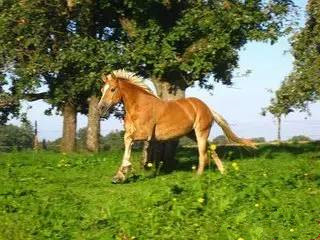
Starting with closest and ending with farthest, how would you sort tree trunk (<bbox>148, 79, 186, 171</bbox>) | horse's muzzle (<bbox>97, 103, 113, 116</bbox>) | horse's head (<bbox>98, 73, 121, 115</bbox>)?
horse's muzzle (<bbox>97, 103, 113, 116</bbox>), horse's head (<bbox>98, 73, 121, 115</bbox>), tree trunk (<bbox>148, 79, 186, 171</bbox>)

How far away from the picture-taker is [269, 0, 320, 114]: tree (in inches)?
904

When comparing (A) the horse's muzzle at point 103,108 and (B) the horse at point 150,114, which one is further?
(B) the horse at point 150,114

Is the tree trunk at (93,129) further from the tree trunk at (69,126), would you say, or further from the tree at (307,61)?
the tree at (307,61)

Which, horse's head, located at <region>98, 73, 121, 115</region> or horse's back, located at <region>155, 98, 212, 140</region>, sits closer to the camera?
horse's head, located at <region>98, 73, 121, 115</region>

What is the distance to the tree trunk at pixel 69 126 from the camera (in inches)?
1168

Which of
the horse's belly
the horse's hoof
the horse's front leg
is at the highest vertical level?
the horse's belly

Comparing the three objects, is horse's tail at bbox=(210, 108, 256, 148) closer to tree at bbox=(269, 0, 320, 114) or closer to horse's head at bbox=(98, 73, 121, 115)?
horse's head at bbox=(98, 73, 121, 115)

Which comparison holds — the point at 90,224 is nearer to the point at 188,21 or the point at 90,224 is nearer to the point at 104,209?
the point at 104,209

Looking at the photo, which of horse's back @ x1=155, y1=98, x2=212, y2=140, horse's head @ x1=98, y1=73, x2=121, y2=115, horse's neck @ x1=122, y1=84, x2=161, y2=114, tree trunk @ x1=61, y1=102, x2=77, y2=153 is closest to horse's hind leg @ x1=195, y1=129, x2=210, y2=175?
horse's back @ x1=155, y1=98, x2=212, y2=140

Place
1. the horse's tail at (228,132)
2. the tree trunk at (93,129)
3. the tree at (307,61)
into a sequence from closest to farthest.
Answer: the horse's tail at (228,132) → the tree at (307,61) → the tree trunk at (93,129)

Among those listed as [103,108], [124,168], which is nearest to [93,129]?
[103,108]

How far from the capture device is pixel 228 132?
55.5 feet

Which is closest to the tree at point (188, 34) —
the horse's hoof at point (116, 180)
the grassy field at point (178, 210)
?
the horse's hoof at point (116, 180)

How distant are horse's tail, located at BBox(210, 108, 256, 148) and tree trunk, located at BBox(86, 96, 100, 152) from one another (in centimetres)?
1190
